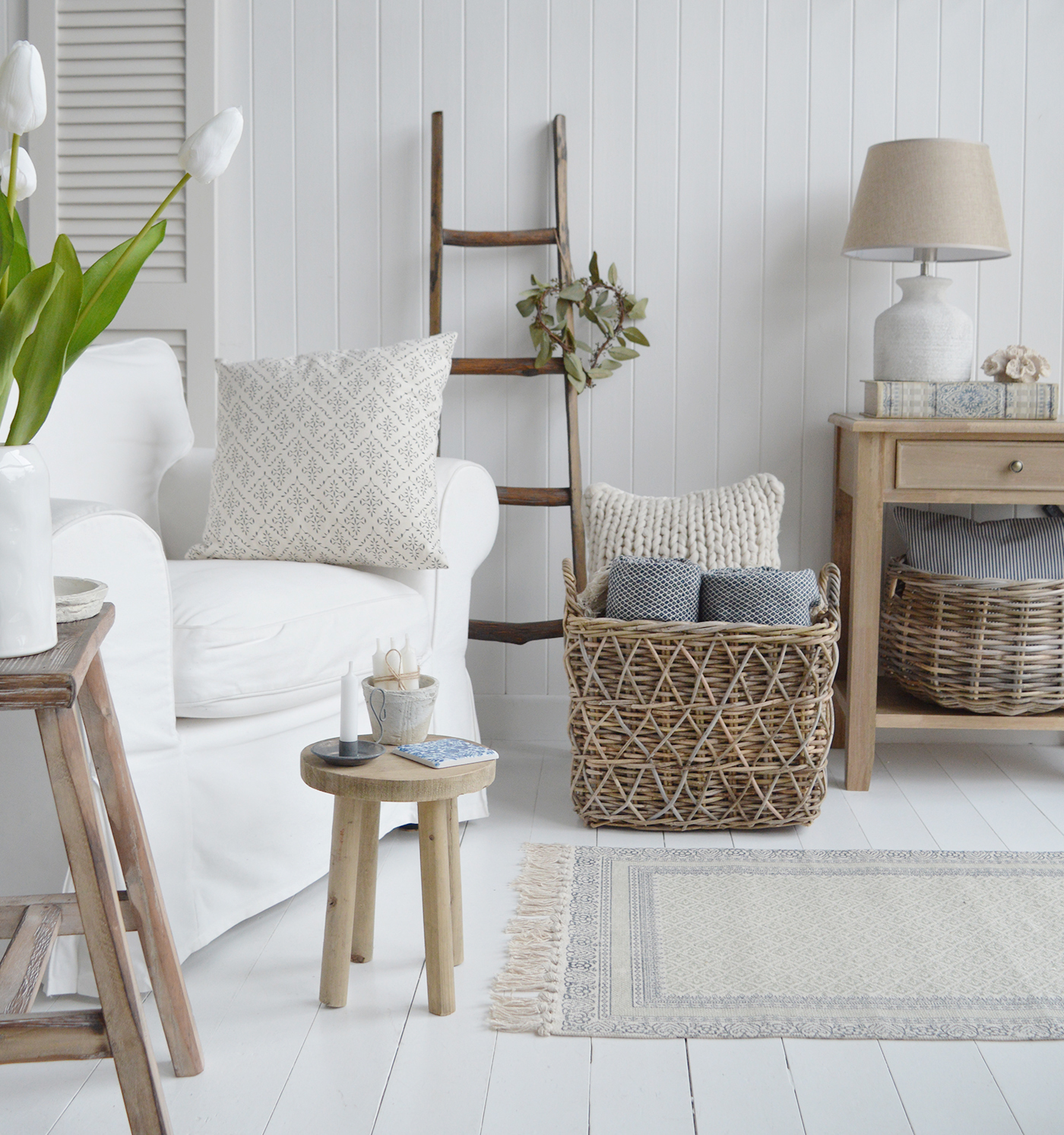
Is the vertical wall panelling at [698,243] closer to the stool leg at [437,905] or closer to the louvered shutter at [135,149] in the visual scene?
the louvered shutter at [135,149]

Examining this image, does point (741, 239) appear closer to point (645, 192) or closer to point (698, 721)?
point (645, 192)

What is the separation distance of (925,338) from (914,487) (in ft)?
1.05

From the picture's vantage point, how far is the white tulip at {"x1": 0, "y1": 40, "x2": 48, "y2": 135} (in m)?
0.99

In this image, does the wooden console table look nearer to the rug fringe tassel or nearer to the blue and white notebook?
the rug fringe tassel

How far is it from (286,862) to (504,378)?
135 cm

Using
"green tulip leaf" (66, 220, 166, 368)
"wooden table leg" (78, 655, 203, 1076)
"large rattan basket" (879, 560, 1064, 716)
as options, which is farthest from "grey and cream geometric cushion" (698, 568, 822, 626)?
"green tulip leaf" (66, 220, 166, 368)

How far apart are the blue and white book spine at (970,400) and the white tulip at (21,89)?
5.79 ft

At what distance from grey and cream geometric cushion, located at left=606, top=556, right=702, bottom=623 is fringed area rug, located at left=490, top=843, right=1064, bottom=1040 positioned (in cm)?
42

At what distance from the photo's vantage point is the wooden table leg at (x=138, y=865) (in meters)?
1.25

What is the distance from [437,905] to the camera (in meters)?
1.43

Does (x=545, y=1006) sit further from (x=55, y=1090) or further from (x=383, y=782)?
(x=55, y=1090)

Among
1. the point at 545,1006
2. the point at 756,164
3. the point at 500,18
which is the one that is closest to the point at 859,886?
the point at 545,1006

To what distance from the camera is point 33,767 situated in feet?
4.69

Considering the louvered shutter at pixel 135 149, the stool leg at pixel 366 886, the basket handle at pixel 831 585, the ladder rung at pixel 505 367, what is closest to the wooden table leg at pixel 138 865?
the stool leg at pixel 366 886
